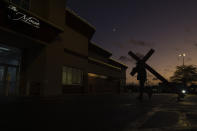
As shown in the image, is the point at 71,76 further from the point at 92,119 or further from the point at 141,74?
the point at 92,119

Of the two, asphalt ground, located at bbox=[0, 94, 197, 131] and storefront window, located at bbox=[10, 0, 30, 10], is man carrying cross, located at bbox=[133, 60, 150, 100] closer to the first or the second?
asphalt ground, located at bbox=[0, 94, 197, 131]

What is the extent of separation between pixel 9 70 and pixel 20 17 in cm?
738

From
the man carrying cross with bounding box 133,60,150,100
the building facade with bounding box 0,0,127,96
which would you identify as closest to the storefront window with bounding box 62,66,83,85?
the building facade with bounding box 0,0,127,96

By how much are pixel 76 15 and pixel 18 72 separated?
35.4ft

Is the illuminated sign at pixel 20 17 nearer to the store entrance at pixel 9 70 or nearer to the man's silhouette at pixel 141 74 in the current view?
the store entrance at pixel 9 70

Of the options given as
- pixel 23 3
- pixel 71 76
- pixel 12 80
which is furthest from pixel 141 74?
pixel 12 80

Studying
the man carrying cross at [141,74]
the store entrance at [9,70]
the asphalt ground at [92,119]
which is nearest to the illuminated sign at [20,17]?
the store entrance at [9,70]

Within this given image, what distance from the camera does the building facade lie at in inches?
531

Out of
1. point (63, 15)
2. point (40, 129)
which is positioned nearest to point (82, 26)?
point (63, 15)

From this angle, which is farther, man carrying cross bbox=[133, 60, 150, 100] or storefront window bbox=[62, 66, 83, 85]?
storefront window bbox=[62, 66, 83, 85]

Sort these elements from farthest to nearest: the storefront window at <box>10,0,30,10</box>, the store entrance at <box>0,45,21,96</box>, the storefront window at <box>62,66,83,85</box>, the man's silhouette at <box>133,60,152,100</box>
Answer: the storefront window at <box>62,66,83,85</box> < the store entrance at <box>0,45,21,96</box> < the storefront window at <box>10,0,30,10</box> < the man's silhouette at <box>133,60,152,100</box>

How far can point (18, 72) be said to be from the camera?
59.1ft

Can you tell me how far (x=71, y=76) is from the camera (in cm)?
2273

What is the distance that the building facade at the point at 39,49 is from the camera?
44.3ft
